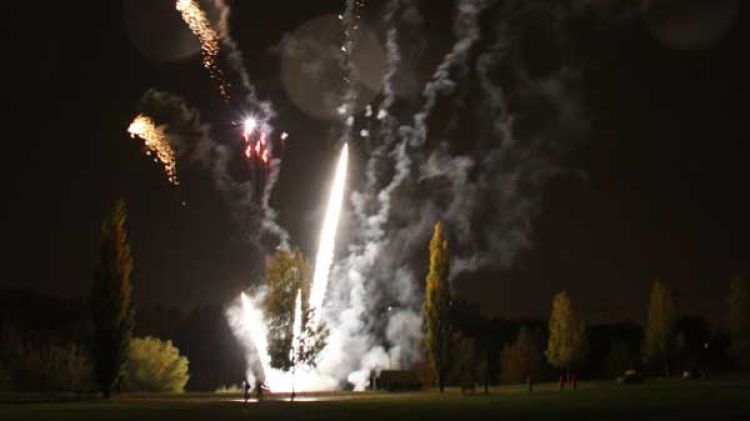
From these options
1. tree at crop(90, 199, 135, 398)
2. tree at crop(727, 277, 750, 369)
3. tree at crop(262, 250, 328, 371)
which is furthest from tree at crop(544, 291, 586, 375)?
tree at crop(90, 199, 135, 398)

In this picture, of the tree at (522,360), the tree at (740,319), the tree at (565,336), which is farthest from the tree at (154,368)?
the tree at (740,319)

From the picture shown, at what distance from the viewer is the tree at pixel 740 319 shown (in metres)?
76.1

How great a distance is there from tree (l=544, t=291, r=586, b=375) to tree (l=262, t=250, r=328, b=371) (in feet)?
85.9

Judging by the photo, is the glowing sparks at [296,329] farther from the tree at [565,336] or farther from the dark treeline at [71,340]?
the tree at [565,336]

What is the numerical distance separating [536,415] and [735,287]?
180 ft

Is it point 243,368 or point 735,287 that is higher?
point 735,287

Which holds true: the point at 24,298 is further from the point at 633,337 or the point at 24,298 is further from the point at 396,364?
the point at 633,337

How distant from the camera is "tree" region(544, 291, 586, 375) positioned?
73.2 metres

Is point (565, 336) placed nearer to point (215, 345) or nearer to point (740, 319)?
point (740, 319)

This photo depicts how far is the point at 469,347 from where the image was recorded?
294 feet

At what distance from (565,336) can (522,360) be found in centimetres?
1391

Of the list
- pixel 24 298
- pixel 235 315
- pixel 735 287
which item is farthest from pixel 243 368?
pixel 735 287

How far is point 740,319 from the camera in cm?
7669

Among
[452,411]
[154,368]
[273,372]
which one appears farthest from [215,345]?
[452,411]
